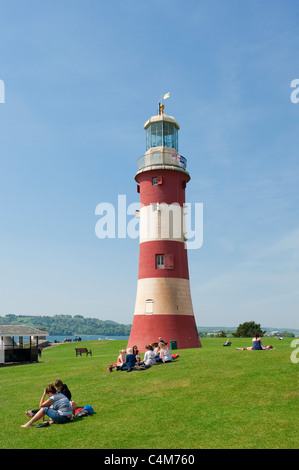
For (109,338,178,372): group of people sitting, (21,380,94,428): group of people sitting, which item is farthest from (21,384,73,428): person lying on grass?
(109,338,178,372): group of people sitting

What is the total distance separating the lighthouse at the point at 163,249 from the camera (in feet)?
93.6

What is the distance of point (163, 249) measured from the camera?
29594 mm

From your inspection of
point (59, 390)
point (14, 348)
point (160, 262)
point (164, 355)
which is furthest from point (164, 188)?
point (59, 390)

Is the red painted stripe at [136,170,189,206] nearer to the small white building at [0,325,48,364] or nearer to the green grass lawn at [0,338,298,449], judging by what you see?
the small white building at [0,325,48,364]

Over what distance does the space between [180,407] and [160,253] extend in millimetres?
18046

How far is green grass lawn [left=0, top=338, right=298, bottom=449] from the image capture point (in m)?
9.22

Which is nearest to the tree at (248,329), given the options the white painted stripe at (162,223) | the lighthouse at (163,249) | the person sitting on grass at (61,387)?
the lighthouse at (163,249)

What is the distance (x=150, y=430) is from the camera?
32.7 ft

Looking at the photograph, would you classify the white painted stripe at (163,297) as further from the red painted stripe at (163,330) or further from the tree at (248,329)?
the tree at (248,329)

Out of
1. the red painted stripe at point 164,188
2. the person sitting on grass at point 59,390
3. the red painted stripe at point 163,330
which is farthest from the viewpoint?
the red painted stripe at point 164,188

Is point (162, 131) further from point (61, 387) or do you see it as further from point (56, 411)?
point (56, 411)

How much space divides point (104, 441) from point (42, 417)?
298cm

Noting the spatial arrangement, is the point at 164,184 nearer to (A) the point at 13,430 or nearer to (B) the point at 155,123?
(B) the point at 155,123
